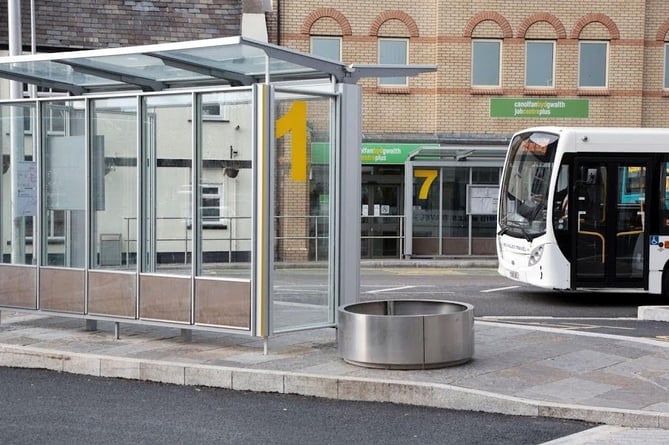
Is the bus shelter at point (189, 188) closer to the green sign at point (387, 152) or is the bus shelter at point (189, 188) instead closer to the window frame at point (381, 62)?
the green sign at point (387, 152)

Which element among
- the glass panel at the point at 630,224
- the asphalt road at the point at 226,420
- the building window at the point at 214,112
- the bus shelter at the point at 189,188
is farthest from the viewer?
the glass panel at the point at 630,224

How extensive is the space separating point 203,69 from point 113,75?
55.5 inches

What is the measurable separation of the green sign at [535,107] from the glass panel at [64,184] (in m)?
16.5

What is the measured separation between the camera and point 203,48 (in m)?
8.92

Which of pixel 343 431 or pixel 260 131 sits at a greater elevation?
pixel 260 131

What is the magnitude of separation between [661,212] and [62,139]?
9.18m

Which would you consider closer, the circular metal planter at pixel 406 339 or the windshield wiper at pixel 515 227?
the circular metal planter at pixel 406 339

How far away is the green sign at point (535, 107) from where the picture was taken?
2598 cm

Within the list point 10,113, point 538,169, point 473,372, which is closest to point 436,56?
point 538,169

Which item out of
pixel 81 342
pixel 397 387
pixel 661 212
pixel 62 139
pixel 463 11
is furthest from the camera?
pixel 463 11

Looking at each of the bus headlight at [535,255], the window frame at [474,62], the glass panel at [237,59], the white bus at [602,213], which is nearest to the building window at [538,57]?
the window frame at [474,62]

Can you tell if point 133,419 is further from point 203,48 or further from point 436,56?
point 436,56

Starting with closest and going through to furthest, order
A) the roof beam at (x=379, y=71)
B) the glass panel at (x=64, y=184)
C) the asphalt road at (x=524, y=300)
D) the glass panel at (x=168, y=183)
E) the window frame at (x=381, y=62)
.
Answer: the roof beam at (x=379, y=71), the glass panel at (x=168, y=183), the glass panel at (x=64, y=184), the asphalt road at (x=524, y=300), the window frame at (x=381, y=62)

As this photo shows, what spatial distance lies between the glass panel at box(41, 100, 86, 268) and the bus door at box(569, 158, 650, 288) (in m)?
7.57
